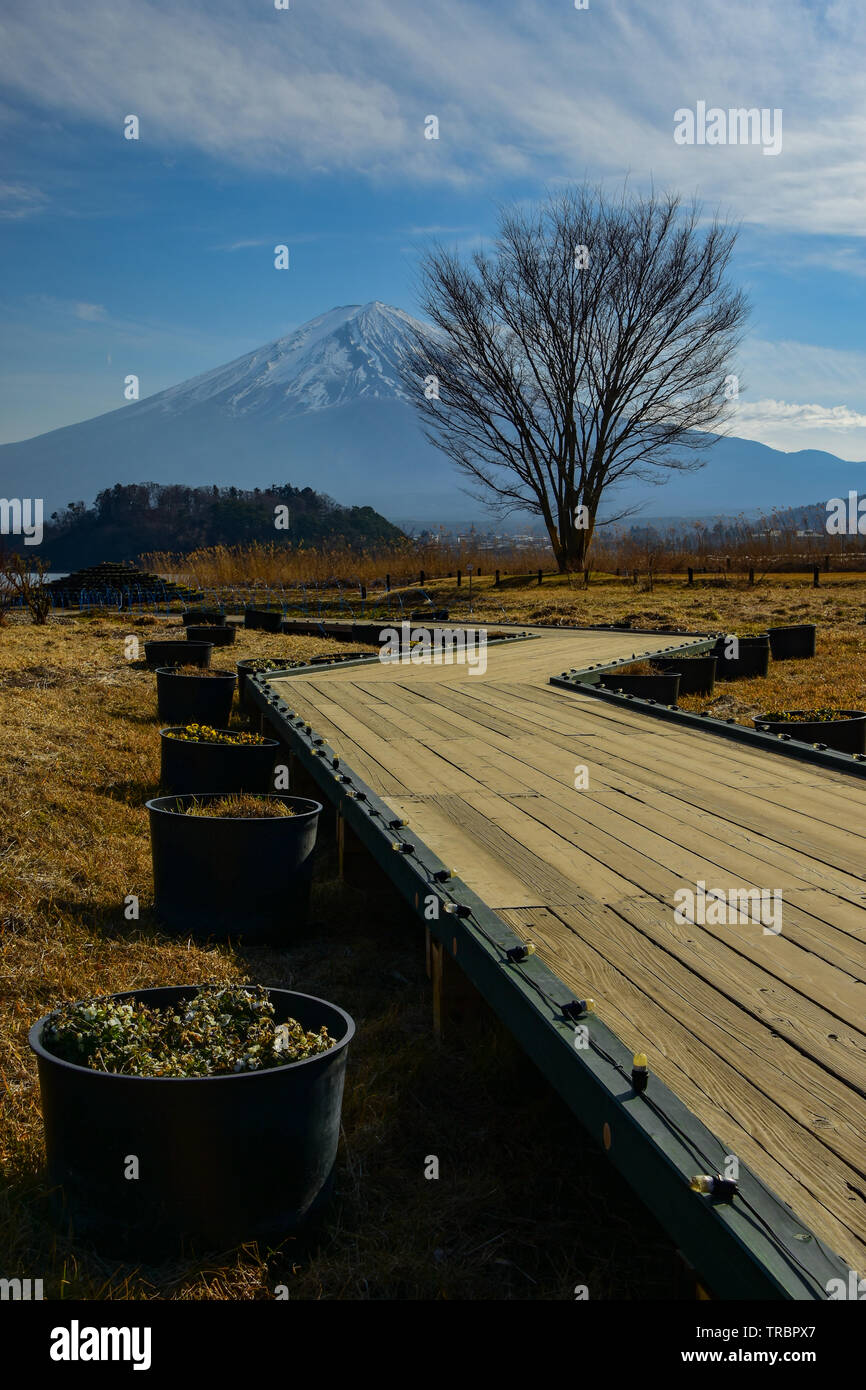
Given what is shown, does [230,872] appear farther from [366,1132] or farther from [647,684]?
[647,684]

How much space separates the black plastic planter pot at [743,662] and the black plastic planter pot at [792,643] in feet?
5.00

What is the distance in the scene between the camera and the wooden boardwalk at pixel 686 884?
2.27 m

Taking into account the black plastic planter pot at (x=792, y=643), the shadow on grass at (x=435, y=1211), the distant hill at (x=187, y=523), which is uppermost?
the distant hill at (x=187, y=523)

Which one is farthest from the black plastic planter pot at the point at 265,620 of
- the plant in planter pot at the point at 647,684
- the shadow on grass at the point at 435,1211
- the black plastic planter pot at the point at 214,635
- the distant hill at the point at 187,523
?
the distant hill at the point at 187,523

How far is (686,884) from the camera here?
3668 millimetres

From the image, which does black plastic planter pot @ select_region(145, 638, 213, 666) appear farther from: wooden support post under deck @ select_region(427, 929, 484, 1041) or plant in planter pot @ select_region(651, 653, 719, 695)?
wooden support post under deck @ select_region(427, 929, 484, 1041)

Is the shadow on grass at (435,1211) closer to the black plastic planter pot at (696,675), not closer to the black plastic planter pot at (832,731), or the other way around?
the black plastic planter pot at (832,731)

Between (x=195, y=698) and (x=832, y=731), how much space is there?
507cm

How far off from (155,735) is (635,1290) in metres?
7.10

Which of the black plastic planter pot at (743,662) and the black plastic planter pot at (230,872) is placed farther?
→ the black plastic planter pot at (743,662)

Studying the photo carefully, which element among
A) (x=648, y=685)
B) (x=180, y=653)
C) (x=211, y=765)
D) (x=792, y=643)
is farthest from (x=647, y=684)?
(x=180, y=653)

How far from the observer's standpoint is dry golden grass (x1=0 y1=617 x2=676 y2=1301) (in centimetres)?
247

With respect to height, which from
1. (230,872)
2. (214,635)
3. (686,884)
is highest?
(214,635)

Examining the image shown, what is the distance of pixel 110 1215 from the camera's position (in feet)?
8.18
